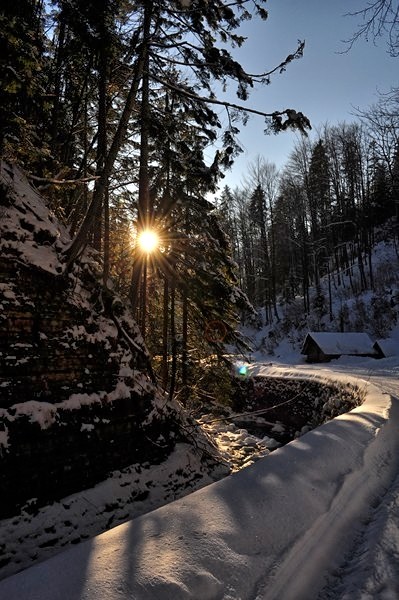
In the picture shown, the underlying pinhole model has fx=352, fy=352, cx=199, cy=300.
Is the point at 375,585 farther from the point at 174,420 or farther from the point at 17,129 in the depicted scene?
the point at 17,129

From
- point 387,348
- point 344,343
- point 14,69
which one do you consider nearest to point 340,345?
point 344,343

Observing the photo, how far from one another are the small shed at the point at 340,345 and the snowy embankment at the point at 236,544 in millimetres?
19965

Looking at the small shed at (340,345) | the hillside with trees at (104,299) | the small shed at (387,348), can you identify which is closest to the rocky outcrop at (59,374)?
the hillside with trees at (104,299)

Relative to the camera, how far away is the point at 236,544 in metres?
2.36

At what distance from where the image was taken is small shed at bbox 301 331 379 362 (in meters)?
22.5

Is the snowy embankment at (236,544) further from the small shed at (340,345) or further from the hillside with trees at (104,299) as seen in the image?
the small shed at (340,345)

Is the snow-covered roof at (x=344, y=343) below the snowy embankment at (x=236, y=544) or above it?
above

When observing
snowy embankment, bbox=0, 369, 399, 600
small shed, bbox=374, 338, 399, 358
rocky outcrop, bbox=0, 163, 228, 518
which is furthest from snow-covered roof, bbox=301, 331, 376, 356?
snowy embankment, bbox=0, 369, 399, 600

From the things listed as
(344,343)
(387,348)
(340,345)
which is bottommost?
(387,348)

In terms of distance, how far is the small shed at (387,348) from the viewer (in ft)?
69.1

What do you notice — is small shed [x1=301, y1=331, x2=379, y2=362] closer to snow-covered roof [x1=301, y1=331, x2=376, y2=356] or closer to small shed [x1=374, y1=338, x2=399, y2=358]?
snow-covered roof [x1=301, y1=331, x2=376, y2=356]

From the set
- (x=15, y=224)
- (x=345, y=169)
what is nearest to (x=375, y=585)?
(x=15, y=224)

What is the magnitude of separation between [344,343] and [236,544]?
2281cm

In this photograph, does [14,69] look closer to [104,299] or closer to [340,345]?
[104,299]
